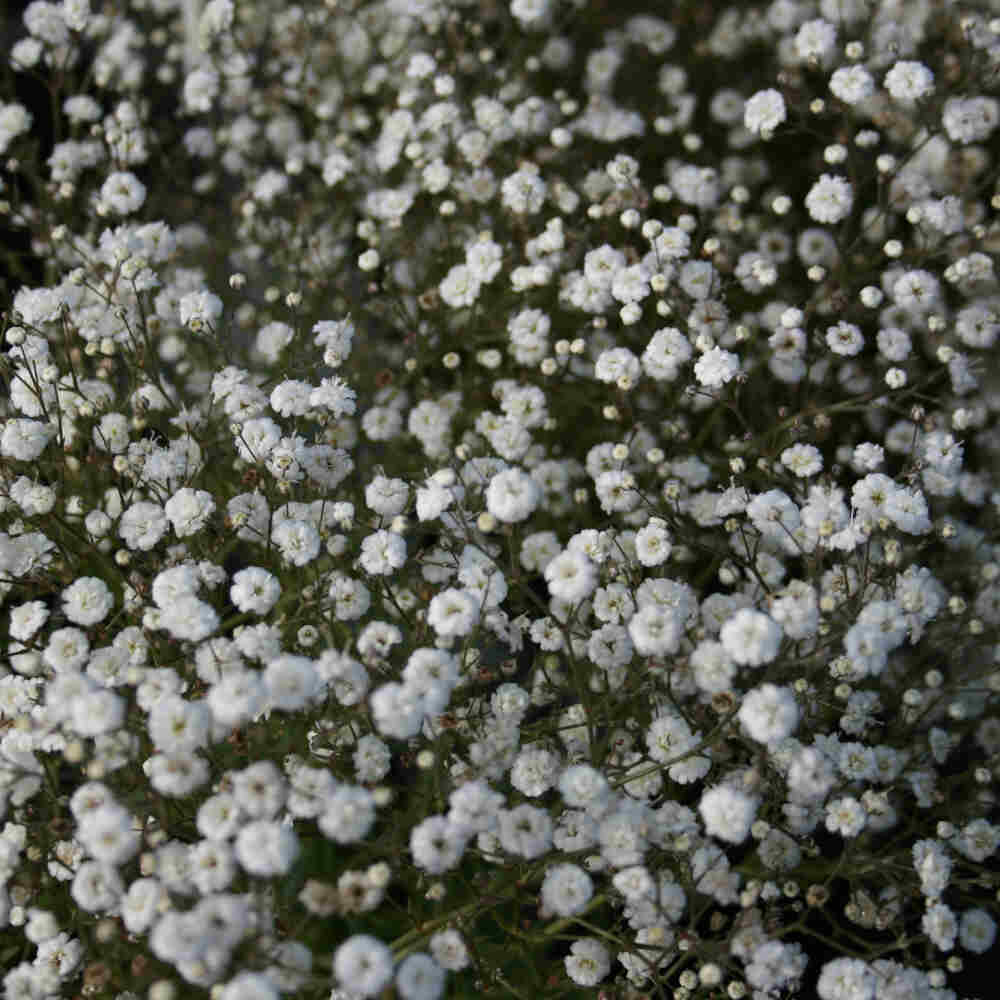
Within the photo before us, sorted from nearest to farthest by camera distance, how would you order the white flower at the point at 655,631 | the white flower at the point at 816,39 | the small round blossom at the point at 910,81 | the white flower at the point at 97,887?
the white flower at the point at 97,887 < the white flower at the point at 655,631 < the small round blossom at the point at 910,81 < the white flower at the point at 816,39

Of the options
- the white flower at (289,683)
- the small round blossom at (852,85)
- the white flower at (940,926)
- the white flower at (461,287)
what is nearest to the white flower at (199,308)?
the white flower at (461,287)

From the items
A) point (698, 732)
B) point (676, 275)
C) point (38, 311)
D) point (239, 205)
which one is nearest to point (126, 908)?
point (698, 732)

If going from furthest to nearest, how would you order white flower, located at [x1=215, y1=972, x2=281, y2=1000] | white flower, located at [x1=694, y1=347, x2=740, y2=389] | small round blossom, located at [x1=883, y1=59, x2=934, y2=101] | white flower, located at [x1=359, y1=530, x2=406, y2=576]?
small round blossom, located at [x1=883, y1=59, x2=934, y2=101]
white flower, located at [x1=694, y1=347, x2=740, y2=389]
white flower, located at [x1=359, y1=530, x2=406, y2=576]
white flower, located at [x1=215, y1=972, x2=281, y2=1000]

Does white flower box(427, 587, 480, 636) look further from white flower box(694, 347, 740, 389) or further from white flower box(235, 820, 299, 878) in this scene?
white flower box(694, 347, 740, 389)

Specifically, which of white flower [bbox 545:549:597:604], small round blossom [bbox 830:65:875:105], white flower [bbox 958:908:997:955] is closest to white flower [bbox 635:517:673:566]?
white flower [bbox 545:549:597:604]

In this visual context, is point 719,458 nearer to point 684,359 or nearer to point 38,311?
point 684,359

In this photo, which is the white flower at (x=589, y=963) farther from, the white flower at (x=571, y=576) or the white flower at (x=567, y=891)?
the white flower at (x=571, y=576)
